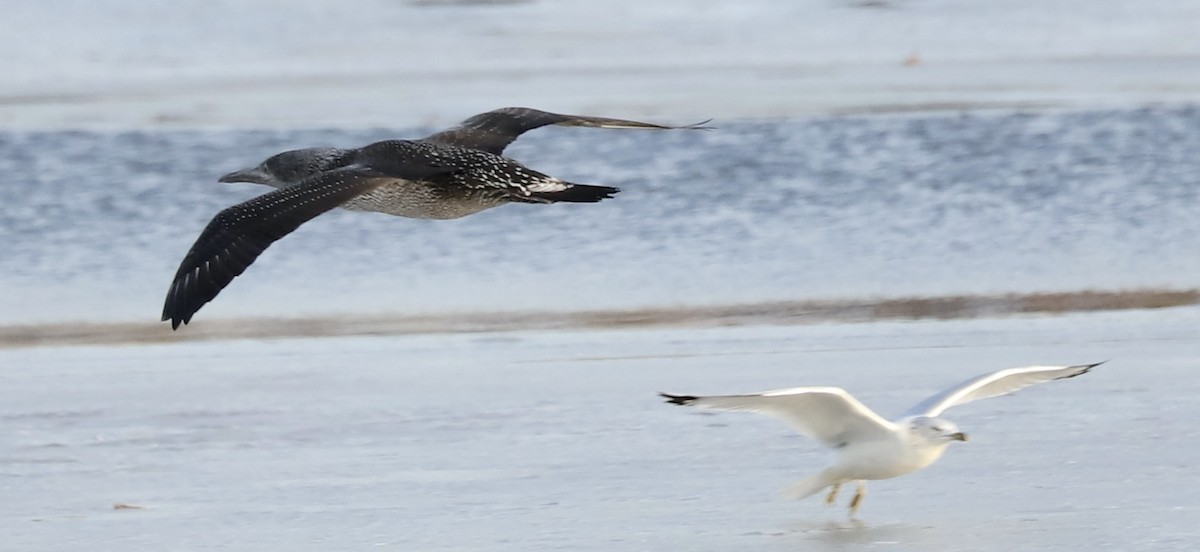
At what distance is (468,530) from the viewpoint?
16.7 feet

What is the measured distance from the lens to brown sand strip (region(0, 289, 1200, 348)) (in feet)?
25.2

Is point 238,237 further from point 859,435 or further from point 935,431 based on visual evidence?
point 935,431

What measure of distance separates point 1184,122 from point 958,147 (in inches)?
55.0

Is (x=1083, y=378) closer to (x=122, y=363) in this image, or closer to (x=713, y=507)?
(x=713, y=507)

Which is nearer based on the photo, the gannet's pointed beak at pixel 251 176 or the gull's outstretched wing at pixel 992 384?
the gull's outstretched wing at pixel 992 384

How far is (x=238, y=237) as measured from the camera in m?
5.32

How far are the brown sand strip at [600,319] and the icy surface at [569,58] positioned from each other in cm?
393

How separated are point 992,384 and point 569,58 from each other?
819 centimetres

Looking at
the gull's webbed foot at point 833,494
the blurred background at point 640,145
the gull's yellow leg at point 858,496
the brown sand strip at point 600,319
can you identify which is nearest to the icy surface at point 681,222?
the blurred background at point 640,145

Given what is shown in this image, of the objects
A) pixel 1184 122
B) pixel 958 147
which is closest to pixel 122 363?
pixel 958 147

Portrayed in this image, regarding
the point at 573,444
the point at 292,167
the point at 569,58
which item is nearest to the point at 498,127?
the point at 292,167

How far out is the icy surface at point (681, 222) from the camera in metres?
8.26

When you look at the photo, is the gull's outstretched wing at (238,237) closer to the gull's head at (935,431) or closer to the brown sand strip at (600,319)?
the gull's head at (935,431)

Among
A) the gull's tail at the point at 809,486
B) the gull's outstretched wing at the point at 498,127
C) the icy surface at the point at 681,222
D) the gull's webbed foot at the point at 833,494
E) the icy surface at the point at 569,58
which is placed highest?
the icy surface at the point at 569,58
